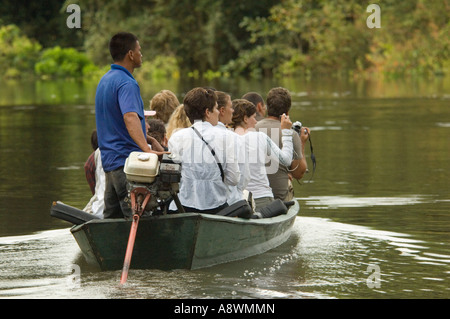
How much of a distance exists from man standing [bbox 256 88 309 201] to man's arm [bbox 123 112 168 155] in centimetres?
189

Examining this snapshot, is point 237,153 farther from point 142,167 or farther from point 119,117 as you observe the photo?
point 142,167

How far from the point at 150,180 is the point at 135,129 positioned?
50 cm

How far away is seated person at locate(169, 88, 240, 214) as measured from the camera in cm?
772

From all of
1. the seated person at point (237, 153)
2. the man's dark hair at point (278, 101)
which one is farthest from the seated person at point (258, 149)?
the seated person at point (237, 153)

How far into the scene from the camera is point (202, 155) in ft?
25.5

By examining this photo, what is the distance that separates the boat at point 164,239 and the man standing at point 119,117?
197 mm

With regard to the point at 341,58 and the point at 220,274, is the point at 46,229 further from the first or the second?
the point at 341,58

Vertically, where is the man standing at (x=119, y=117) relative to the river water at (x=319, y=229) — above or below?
above

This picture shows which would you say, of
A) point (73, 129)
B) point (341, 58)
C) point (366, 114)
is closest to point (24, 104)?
point (73, 129)

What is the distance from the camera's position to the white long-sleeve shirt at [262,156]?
28.0 feet

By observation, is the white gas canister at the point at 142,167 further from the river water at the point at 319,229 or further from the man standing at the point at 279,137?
the man standing at the point at 279,137

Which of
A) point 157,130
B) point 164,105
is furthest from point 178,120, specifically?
point 164,105
